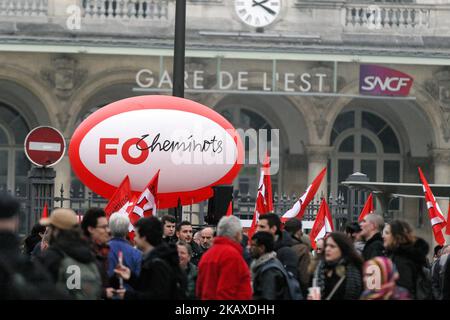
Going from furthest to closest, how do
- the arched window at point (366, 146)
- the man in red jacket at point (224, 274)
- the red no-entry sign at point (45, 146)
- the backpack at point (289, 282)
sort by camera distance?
1. the arched window at point (366, 146)
2. the red no-entry sign at point (45, 146)
3. the backpack at point (289, 282)
4. the man in red jacket at point (224, 274)

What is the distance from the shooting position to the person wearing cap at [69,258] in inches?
390

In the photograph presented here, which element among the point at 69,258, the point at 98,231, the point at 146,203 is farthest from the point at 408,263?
Answer: the point at 146,203

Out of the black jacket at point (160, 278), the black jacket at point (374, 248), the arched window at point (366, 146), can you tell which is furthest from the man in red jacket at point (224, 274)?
the arched window at point (366, 146)

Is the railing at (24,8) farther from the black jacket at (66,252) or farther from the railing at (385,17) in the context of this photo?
the black jacket at (66,252)

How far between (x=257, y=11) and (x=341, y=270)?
19341mm

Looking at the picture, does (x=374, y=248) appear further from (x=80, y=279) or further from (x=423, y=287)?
(x=80, y=279)

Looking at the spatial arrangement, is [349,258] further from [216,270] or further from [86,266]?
[86,266]

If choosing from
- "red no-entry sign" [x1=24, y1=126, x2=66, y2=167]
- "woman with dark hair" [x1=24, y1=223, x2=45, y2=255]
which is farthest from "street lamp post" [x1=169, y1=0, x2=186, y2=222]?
"woman with dark hair" [x1=24, y1=223, x2=45, y2=255]

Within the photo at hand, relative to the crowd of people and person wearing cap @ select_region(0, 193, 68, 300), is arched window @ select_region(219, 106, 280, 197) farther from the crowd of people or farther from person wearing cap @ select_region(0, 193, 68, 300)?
person wearing cap @ select_region(0, 193, 68, 300)

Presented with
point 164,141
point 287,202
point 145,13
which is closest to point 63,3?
point 145,13

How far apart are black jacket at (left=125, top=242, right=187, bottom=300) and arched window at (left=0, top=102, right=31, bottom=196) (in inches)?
858

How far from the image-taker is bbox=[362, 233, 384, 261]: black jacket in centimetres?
1251

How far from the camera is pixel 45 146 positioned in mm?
19359

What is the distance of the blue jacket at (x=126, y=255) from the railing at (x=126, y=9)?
18.4 m
